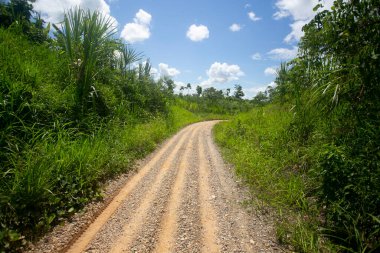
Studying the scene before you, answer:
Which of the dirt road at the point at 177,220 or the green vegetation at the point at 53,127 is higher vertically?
the green vegetation at the point at 53,127

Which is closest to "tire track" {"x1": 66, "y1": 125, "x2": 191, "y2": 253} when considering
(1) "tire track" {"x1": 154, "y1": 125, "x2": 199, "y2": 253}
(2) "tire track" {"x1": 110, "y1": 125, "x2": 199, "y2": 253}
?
(2) "tire track" {"x1": 110, "y1": 125, "x2": 199, "y2": 253}

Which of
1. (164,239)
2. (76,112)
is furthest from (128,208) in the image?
(76,112)

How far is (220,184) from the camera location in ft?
19.1

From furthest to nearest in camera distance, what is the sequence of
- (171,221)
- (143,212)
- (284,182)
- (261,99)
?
(261,99) < (284,182) < (143,212) < (171,221)

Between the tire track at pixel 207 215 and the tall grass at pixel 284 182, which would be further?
the tall grass at pixel 284 182

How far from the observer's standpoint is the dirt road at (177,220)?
10.9ft

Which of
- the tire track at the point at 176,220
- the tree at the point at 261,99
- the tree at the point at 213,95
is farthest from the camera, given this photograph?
the tree at the point at 213,95

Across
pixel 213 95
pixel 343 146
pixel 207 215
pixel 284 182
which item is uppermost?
pixel 213 95

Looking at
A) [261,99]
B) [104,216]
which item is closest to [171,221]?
[104,216]

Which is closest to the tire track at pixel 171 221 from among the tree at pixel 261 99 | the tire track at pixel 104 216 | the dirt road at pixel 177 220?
the dirt road at pixel 177 220

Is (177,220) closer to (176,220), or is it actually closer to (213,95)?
(176,220)

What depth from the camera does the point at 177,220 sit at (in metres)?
3.97

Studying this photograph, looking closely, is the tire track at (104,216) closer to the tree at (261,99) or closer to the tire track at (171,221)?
the tire track at (171,221)

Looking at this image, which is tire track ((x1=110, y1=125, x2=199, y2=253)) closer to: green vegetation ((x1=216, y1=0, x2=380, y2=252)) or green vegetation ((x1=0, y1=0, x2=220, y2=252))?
green vegetation ((x1=0, y1=0, x2=220, y2=252))
